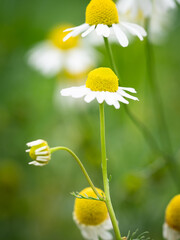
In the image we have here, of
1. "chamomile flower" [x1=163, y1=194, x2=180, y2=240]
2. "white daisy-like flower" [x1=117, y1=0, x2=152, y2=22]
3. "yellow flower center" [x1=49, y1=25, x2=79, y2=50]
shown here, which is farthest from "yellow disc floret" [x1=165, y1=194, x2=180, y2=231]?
"yellow flower center" [x1=49, y1=25, x2=79, y2=50]

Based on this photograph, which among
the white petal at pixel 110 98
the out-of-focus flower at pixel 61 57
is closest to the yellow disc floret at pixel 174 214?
the white petal at pixel 110 98

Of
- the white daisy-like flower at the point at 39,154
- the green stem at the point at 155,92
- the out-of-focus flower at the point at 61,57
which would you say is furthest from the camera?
the out-of-focus flower at the point at 61,57

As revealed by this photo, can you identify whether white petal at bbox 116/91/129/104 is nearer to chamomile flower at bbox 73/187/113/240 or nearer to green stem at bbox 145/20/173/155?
chamomile flower at bbox 73/187/113/240

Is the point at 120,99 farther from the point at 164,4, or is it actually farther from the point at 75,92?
the point at 164,4

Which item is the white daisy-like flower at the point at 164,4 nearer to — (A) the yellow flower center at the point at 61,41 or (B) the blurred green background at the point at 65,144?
(B) the blurred green background at the point at 65,144

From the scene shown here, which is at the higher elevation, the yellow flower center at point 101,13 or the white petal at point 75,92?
the yellow flower center at point 101,13

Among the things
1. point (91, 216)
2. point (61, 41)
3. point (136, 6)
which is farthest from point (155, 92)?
point (91, 216)

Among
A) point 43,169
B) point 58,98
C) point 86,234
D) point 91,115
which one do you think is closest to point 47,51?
point 58,98
